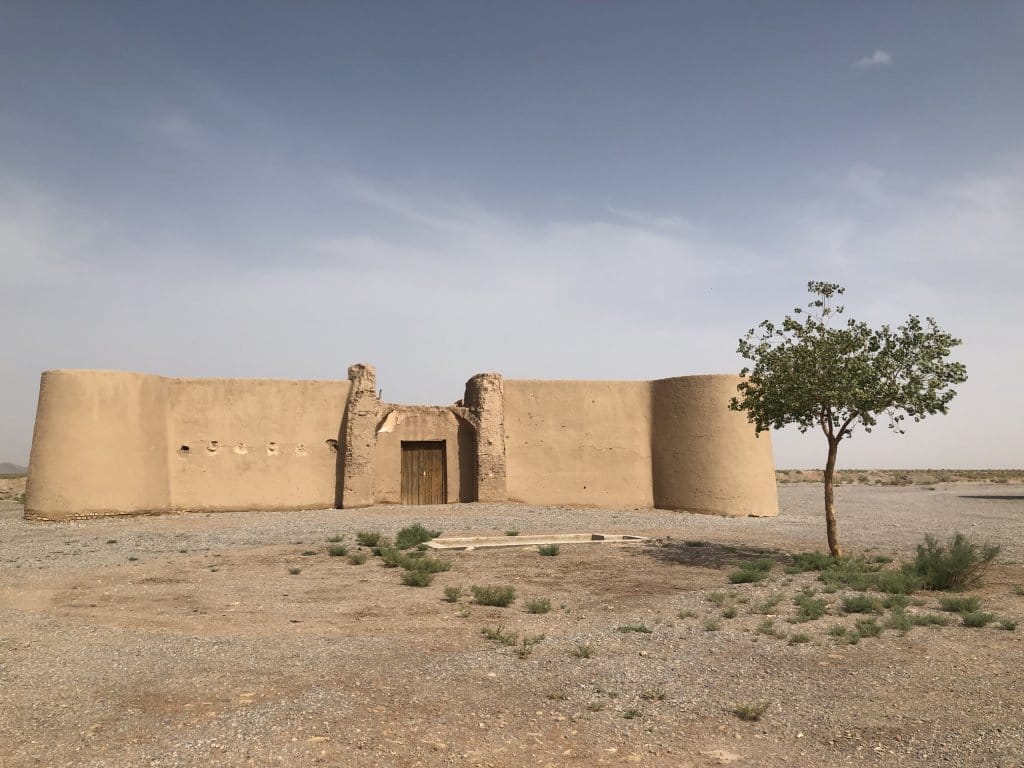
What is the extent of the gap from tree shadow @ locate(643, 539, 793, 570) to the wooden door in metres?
8.54

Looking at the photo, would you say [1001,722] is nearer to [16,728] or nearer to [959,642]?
[959,642]

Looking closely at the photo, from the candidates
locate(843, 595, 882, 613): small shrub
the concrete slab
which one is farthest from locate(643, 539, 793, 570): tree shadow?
locate(843, 595, 882, 613): small shrub

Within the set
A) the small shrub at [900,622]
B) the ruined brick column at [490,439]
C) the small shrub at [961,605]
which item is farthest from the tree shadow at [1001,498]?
the small shrub at [900,622]

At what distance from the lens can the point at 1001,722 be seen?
5418mm

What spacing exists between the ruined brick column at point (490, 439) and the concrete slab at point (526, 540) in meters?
5.71

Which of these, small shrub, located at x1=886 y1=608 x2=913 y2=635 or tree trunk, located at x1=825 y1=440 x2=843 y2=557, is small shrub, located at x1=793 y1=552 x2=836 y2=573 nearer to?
tree trunk, located at x1=825 y1=440 x2=843 y2=557

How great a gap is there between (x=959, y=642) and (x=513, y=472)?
14952 millimetres

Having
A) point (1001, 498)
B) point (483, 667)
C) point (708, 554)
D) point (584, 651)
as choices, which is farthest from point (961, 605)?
point (1001, 498)

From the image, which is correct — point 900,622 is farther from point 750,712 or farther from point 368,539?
point 368,539

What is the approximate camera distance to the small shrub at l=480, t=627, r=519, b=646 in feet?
25.1

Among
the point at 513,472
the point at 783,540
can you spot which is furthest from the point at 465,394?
the point at 783,540

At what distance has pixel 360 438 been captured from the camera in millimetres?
20344

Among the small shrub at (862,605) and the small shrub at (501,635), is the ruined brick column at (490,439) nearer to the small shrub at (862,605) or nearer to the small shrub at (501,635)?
the small shrub at (501,635)

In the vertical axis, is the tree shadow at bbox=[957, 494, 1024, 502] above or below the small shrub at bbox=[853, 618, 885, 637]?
above
